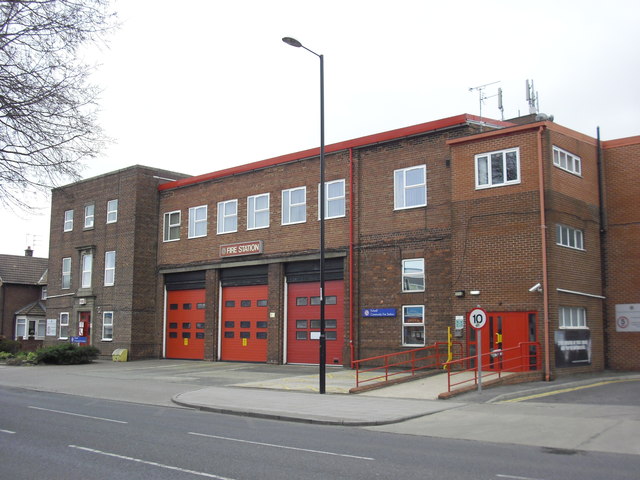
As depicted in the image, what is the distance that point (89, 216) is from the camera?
37.8 m

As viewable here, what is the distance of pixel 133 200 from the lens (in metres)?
34.3

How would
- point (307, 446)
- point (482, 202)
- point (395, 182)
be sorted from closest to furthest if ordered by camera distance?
point (307, 446), point (482, 202), point (395, 182)

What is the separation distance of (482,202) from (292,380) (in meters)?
8.45

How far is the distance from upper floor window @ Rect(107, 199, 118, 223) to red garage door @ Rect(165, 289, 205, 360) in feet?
17.9

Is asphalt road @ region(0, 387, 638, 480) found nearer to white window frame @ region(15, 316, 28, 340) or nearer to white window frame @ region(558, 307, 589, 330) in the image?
white window frame @ region(558, 307, 589, 330)

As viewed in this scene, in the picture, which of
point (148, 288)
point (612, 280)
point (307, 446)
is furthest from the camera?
point (148, 288)

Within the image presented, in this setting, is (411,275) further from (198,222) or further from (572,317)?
(198,222)

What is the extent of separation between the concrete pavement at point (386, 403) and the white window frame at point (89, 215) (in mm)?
12681

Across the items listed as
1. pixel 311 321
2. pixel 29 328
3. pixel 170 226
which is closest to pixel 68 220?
pixel 170 226

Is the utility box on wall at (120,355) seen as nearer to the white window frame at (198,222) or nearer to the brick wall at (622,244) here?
the white window frame at (198,222)

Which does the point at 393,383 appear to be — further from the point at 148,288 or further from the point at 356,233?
the point at 148,288

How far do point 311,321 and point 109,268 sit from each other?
14.1 meters

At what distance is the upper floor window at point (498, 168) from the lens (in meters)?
20.6

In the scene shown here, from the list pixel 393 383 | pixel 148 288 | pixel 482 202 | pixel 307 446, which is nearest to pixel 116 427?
pixel 307 446
